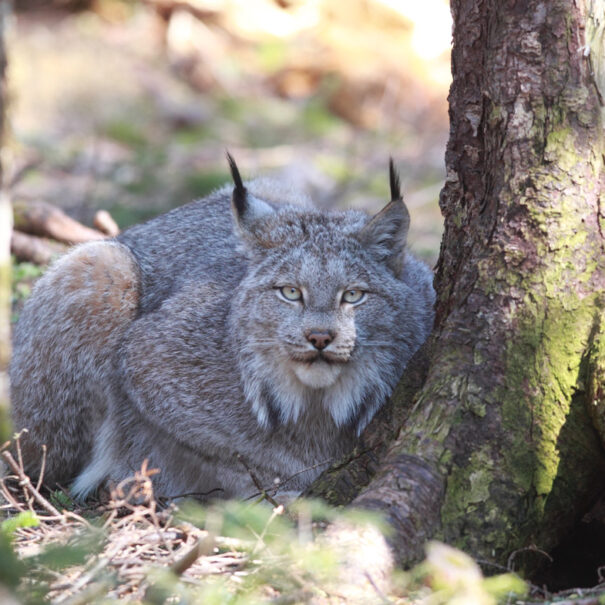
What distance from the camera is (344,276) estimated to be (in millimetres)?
4426

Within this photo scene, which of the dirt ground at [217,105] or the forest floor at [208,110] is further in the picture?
the dirt ground at [217,105]

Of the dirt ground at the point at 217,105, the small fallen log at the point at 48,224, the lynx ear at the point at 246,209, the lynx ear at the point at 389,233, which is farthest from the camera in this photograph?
the dirt ground at the point at 217,105

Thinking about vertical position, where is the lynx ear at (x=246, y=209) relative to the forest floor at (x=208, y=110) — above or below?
below

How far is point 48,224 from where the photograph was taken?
753 cm

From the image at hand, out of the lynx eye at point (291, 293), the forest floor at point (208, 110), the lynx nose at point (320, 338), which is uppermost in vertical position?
the forest floor at point (208, 110)

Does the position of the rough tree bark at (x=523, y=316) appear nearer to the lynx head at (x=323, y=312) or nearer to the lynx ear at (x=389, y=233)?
the lynx head at (x=323, y=312)

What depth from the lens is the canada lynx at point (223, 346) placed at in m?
4.44

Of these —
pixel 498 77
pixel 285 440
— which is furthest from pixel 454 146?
pixel 285 440

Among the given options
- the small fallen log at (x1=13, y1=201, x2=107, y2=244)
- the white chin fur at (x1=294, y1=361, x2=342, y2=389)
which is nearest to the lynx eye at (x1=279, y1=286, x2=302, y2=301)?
the white chin fur at (x1=294, y1=361, x2=342, y2=389)

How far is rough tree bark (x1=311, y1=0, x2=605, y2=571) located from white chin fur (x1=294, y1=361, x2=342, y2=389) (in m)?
0.60

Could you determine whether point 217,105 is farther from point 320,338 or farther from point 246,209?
point 320,338

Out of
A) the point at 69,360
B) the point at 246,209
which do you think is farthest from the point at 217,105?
the point at 246,209

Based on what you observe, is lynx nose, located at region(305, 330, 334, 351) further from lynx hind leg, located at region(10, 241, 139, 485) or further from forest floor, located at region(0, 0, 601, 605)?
lynx hind leg, located at region(10, 241, 139, 485)

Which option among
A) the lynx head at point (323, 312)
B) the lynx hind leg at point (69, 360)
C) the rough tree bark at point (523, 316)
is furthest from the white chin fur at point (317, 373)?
the lynx hind leg at point (69, 360)
